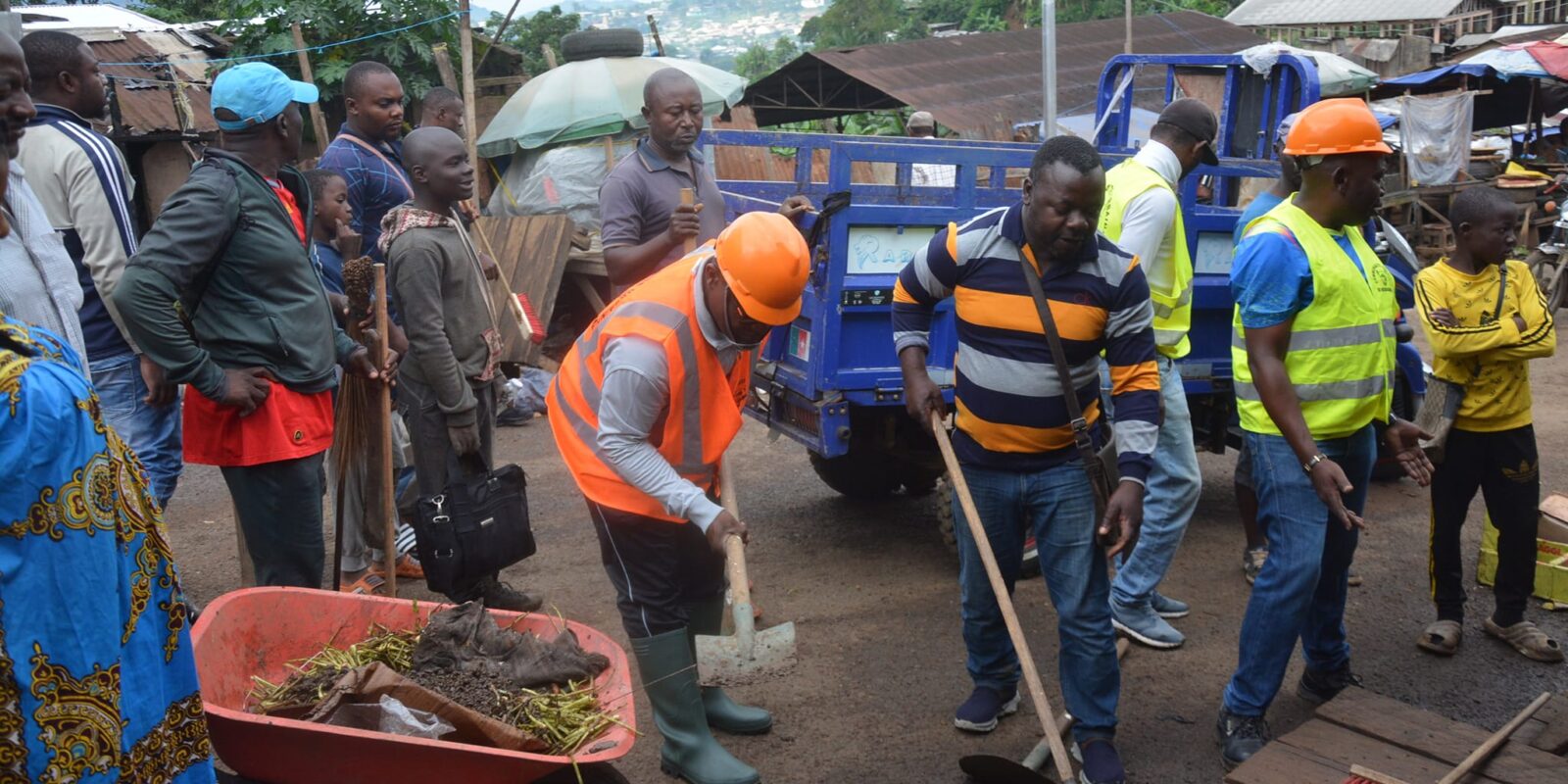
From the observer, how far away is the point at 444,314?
4.86 metres

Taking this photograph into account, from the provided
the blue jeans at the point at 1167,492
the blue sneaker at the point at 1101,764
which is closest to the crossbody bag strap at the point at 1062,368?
the blue sneaker at the point at 1101,764

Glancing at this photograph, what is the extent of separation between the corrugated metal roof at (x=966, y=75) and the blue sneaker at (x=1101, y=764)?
13.3 m

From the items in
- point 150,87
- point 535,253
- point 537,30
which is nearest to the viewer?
point 535,253

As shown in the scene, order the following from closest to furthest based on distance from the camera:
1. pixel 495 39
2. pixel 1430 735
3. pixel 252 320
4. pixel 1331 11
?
pixel 1430 735
pixel 252 320
pixel 495 39
pixel 1331 11

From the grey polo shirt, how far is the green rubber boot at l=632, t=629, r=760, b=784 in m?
1.97

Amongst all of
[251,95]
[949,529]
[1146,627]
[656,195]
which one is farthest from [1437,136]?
[251,95]

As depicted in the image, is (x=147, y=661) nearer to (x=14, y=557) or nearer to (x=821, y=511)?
(x=14, y=557)

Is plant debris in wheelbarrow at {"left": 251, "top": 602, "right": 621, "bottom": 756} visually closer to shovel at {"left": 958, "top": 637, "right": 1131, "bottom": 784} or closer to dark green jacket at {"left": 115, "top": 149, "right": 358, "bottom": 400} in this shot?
dark green jacket at {"left": 115, "top": 149, "right": 358, "bottom": 400}

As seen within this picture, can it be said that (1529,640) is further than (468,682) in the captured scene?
Yes

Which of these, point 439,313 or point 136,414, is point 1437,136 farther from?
Answer: point 136,414

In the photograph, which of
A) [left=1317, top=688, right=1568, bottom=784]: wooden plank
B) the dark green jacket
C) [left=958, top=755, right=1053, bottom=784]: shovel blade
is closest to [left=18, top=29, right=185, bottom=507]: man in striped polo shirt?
the dark green jacket

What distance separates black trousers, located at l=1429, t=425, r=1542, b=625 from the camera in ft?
15.4

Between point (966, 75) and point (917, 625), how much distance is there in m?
14.6

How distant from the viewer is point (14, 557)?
2.06 metres
